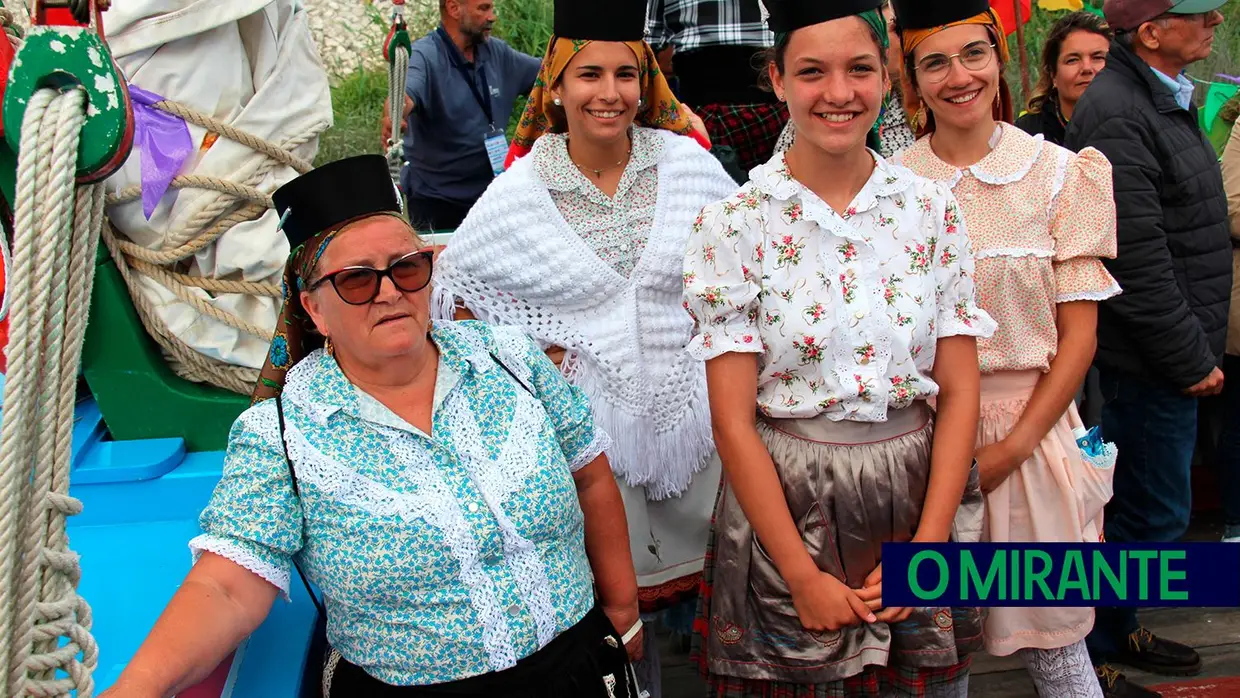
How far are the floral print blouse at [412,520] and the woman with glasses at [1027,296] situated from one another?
37.5 inches

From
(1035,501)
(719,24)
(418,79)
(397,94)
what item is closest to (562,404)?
(1035,501)

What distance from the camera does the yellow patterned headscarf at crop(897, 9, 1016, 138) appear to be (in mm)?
2178

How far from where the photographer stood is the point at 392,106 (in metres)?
3.42

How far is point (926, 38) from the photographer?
219cm

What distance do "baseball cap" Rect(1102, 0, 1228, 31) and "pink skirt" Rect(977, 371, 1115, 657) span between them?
129 centimetres

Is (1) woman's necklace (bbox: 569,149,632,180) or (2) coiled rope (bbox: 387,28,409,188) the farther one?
(2) coiled rope (bbox: 387,28,409,188)

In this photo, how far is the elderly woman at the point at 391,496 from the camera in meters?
1.64

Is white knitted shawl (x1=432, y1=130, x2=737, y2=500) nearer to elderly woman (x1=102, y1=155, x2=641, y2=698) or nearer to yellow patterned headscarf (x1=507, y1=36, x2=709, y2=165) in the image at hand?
yellow patterned headscarf (x1=507, y1=36, x2=709, y2=165)

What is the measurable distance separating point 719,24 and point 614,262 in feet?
3.54

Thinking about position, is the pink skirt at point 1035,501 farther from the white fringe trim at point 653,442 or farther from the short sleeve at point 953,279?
the white fringe trim at point 653,442

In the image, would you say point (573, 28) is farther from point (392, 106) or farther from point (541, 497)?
point (392, 106)

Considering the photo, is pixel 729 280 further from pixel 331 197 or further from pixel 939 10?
pixel 939 10

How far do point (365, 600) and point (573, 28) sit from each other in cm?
126

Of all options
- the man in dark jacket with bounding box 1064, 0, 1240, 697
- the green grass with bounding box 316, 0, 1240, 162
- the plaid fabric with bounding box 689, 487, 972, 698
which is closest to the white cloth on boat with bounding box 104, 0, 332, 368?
the plaid fabric with bounding box 689, 487, 972, 698
